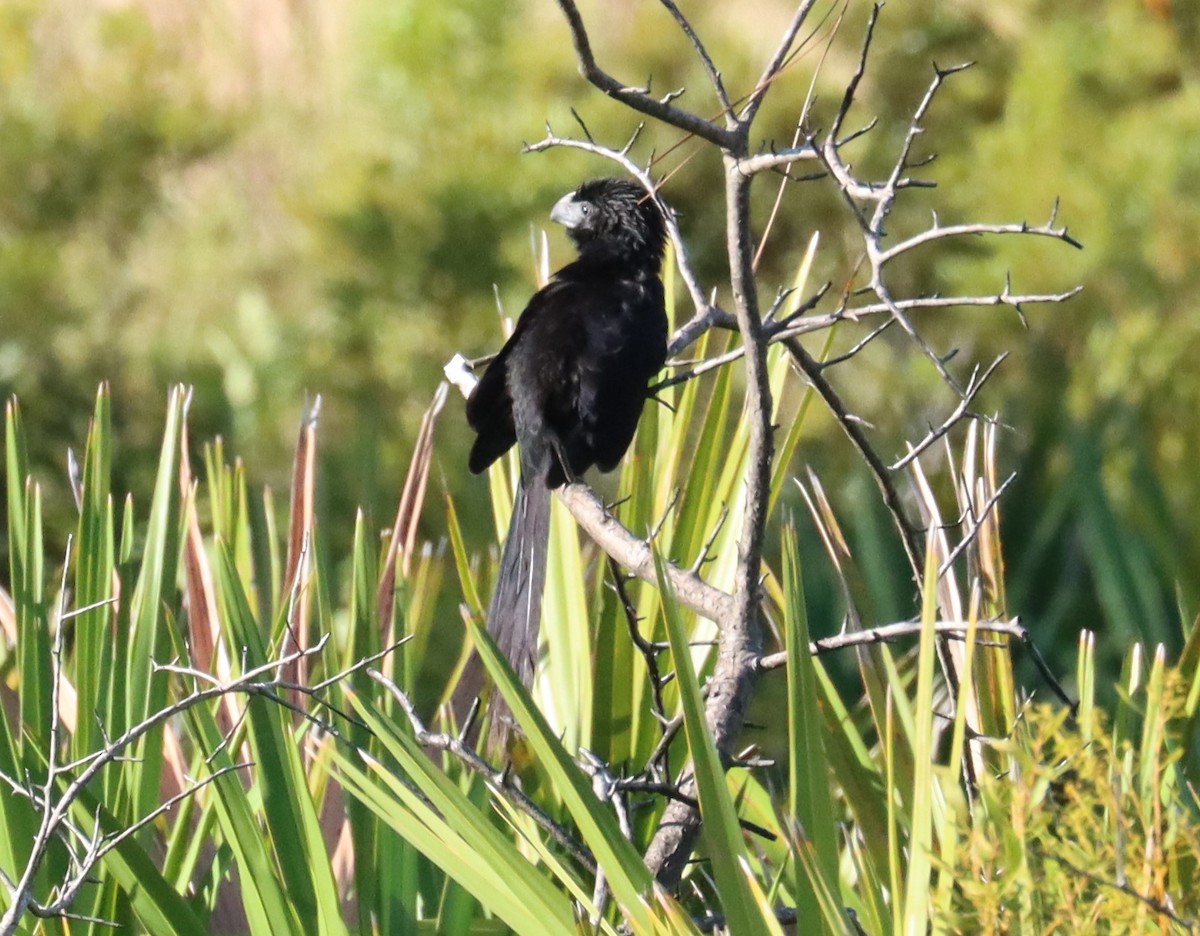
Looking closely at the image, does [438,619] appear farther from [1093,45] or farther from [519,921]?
[1093,45]

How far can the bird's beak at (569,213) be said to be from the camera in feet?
10.5

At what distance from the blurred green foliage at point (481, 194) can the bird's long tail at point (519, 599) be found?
10.9 ft

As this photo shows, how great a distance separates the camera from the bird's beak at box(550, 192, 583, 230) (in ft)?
10.5

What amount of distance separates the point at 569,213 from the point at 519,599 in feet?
4.04

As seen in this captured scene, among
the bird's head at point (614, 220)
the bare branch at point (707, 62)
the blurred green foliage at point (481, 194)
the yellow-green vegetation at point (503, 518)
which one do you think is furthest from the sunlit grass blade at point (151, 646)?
the blurred green foliage at point (481, 194)

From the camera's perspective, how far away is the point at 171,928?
1.48 meters

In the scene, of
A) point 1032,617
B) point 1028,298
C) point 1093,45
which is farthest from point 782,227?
point 1028,298

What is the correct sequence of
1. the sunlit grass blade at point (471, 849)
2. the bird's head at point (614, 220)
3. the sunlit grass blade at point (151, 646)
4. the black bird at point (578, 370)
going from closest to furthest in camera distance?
the sunlit grass blade at point (471, 849) → the sunlit grass blade at point (151, 646) → the black bird at point (578, 370) → the bird's head at point (614, 220)

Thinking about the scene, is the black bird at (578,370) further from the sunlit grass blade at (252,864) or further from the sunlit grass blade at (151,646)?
the sunlit grass blade at (252,864)

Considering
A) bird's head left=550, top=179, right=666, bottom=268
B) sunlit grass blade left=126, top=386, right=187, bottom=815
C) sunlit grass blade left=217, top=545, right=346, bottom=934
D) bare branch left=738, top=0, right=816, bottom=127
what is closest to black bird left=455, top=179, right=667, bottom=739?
bird's head left=550, top=179, right=666, bottom=268

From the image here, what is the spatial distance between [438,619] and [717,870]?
3810 mm

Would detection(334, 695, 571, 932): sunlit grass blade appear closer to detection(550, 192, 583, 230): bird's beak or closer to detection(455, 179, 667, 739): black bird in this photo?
detection(455, 179, 667, 739): black bird

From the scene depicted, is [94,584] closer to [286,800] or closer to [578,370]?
[286,800]

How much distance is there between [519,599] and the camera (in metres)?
2.25
